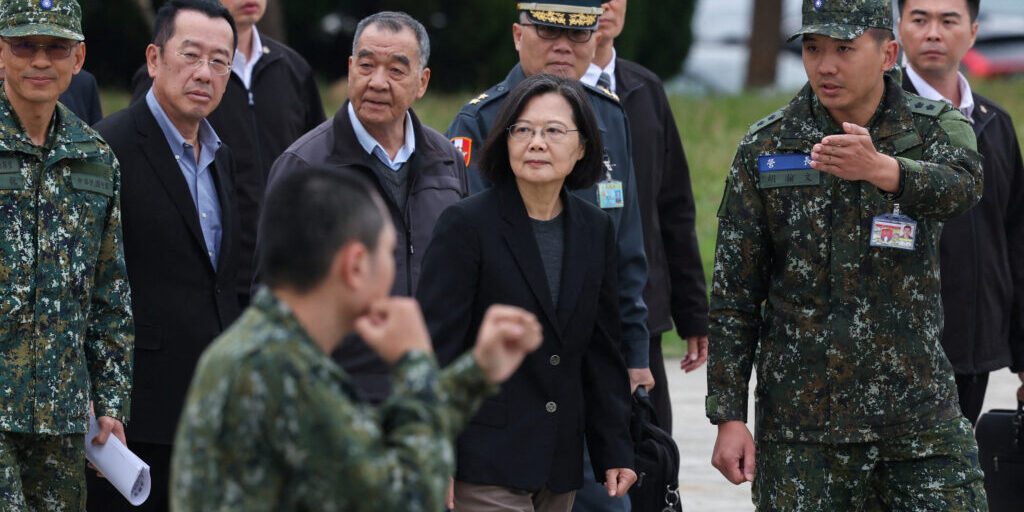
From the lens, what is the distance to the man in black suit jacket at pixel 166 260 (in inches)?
218

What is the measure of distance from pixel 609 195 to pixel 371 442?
10.00 feet

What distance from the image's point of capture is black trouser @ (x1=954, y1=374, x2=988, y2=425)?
22.0 feet

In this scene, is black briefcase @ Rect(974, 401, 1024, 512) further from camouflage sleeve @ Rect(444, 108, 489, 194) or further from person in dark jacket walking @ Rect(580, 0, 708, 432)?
camouflage sleeve @ Rect(444, 108, 489, 194)

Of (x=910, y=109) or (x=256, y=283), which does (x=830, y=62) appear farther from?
(x=256, y=283)

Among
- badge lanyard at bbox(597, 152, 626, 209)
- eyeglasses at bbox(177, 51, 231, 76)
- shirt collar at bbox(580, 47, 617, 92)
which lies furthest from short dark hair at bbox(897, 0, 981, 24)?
eyeglasses at bbox(177, 51, 231, 76)

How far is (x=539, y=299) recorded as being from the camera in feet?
15.8

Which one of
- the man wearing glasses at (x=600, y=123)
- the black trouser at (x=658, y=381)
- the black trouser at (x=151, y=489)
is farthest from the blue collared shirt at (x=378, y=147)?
the black trouser at (x=658, y=381)

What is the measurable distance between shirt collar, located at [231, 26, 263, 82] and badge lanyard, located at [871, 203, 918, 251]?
3295 mm

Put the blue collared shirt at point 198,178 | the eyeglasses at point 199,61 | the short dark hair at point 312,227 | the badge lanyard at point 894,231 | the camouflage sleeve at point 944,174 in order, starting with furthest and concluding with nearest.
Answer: the eyeglasses at point 199,61, the blue collared shirt at point 198,178, the badge lanyard at point 894,231, the camouflage sleeve at point 944,174, the short dark hair at point 312,227

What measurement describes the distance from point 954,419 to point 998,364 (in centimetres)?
177

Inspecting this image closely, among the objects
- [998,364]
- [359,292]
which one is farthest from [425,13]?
[359,292]

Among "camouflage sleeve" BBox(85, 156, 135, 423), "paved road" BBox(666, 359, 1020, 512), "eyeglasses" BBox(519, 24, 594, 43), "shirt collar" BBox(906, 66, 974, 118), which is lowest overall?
"paved road" BBox(666, 359, 1020, 512)

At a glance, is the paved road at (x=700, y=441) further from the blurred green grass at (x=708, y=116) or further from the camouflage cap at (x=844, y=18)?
the camouflage cap at (x=844, y=18)

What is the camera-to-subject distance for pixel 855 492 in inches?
197
